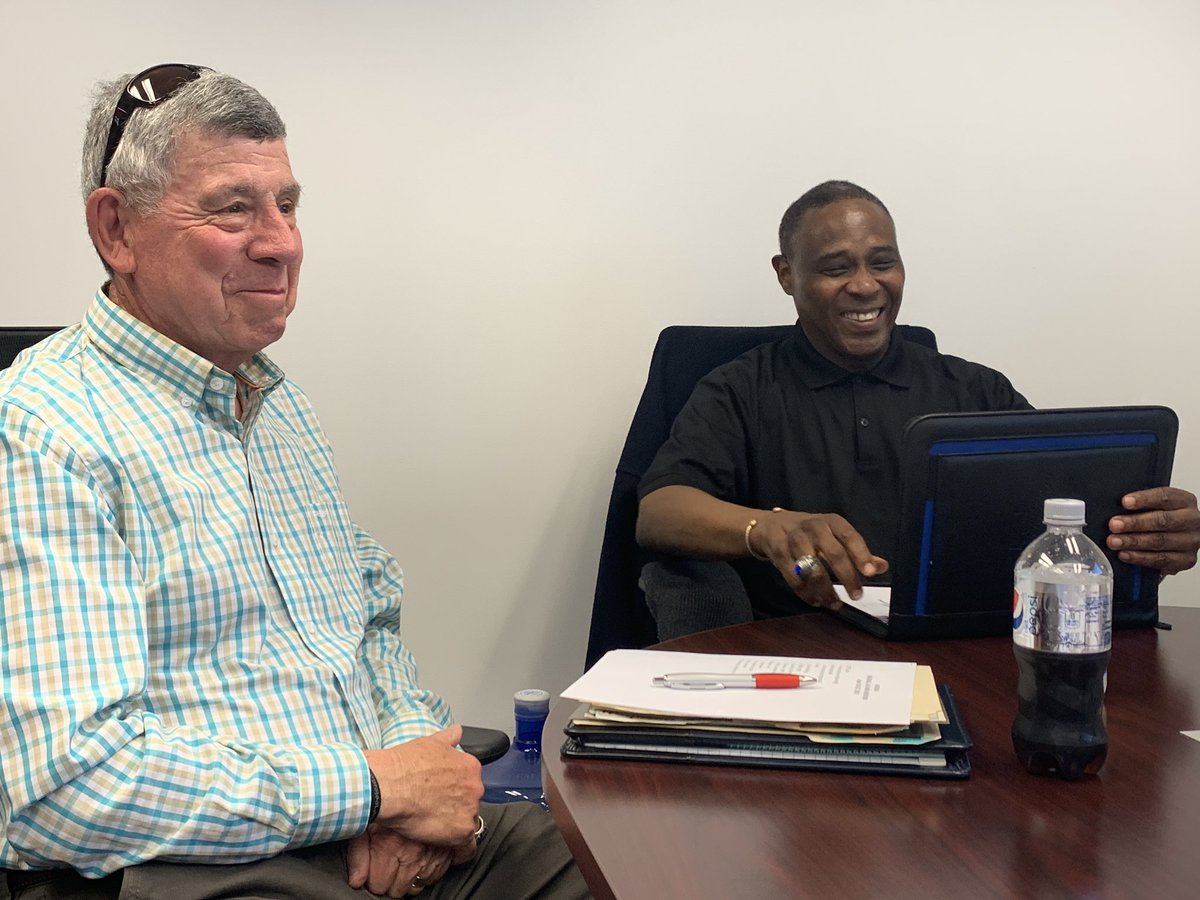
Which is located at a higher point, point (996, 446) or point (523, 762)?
point (996, 446)

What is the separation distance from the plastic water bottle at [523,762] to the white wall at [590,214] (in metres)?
0.16

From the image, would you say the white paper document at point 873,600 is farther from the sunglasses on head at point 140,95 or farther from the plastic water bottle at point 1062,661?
the sunglasses on head at point 140,95

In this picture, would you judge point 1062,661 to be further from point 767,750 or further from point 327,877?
point 327,877

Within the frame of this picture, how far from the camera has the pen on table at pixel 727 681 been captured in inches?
44.2

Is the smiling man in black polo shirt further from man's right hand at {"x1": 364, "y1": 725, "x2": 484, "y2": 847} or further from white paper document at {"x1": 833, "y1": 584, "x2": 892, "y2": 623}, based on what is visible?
man's right hand at {"x1": 364, "y1": 725, "x2": 484, "y2": 847}

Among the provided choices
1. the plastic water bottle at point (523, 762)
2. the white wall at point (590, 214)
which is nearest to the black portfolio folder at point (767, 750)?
the plastic water bottle at point (523, 762)

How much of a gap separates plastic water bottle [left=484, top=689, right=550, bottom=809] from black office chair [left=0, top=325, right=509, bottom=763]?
1115 millimetres

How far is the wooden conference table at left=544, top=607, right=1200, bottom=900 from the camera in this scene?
806 mm

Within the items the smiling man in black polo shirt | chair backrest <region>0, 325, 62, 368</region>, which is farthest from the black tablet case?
chair backrest <region>0, 325, 62, 368</region>

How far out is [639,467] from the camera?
2.24m

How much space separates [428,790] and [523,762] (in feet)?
4.77

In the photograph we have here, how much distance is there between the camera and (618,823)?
2.98 feet

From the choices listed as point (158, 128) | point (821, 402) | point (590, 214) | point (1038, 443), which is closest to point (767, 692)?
point (1038, 443)

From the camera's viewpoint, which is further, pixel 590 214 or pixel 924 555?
pixel 590 214
